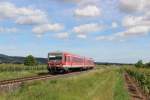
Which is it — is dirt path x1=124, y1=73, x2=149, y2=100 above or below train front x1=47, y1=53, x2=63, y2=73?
below

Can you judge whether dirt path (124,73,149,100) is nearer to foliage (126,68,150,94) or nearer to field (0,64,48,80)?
foliage (126,68,150,94)

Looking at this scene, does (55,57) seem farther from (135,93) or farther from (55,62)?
(135,93)

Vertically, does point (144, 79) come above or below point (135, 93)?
above

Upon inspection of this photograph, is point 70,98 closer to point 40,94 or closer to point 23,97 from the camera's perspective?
point 40,94

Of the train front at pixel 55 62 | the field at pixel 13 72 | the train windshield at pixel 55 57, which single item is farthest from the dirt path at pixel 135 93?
the field at pixel 13 72

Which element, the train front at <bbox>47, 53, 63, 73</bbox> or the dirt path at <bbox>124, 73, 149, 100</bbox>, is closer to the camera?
the dirt path at <bbox>124, 73, 149, 100</bbox>

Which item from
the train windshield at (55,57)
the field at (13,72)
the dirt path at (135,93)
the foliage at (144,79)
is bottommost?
the dirt path at (135,93)

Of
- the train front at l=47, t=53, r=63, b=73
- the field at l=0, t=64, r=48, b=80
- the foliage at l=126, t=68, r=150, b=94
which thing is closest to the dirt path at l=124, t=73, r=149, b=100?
the foliage at l=126, t=68, r=150, b=94

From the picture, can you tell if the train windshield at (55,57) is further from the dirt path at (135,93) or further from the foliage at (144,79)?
the foliage at (144,79)

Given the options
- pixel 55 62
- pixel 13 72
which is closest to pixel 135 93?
pixel 55 62

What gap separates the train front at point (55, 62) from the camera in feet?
175

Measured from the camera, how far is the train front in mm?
53344

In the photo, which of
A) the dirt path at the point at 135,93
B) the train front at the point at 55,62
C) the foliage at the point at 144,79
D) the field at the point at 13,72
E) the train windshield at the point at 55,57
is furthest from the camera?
the train windshield at the point at 55,57

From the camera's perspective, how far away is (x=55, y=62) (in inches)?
2104
